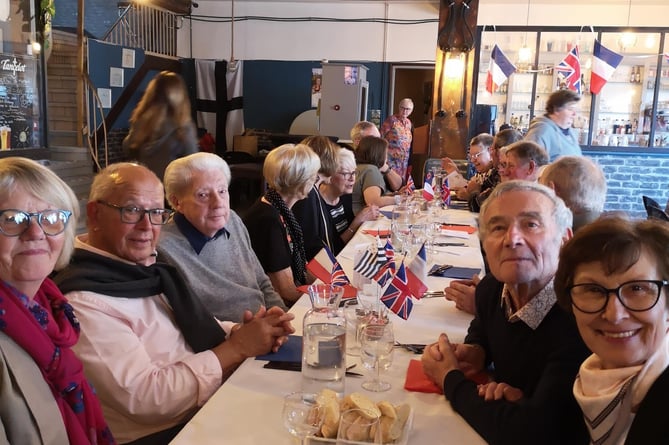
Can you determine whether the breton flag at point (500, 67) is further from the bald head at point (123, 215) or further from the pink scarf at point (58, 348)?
the pink scarf at point (58, 348)

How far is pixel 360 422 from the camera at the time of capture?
4.12 feet

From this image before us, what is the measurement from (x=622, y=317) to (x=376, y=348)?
2.37ft

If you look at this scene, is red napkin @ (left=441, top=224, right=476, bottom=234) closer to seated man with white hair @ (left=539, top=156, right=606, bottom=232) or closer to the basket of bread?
seated man with white hair @ (left=539, top=156, right=606, bottom=232)

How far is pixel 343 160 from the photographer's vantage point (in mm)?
4160

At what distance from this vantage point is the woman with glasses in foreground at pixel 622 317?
45.7 inches

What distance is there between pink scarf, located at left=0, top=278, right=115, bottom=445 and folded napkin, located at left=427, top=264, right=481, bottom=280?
5.95 ft

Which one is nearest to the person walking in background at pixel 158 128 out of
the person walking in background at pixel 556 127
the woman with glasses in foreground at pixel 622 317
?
the woman with glasses in foreground at pixel 622 317

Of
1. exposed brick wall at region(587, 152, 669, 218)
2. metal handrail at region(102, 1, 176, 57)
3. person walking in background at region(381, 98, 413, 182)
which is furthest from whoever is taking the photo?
exposed brick wall at region(587, 152, 669, 218)

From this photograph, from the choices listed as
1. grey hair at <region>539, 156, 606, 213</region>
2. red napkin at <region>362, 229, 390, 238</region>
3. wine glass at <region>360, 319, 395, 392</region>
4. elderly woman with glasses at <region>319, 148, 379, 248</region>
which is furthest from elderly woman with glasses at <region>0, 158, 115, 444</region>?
elderly woman with glasses at <region>319, 148, 379, 248</region>

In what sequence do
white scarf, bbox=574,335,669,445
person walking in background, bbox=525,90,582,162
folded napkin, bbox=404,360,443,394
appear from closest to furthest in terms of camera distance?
white scarf, bbox=574,335,669,445 < folded napkin, bbox=404,360,443,394 < person walking in background, bbox=525,90,582,162

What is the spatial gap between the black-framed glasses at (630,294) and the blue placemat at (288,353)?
93 cm

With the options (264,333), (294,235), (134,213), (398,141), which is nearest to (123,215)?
(134,213)

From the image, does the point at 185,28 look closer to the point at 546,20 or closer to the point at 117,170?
the point at 546,20

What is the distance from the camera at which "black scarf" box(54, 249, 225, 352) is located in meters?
1.75
